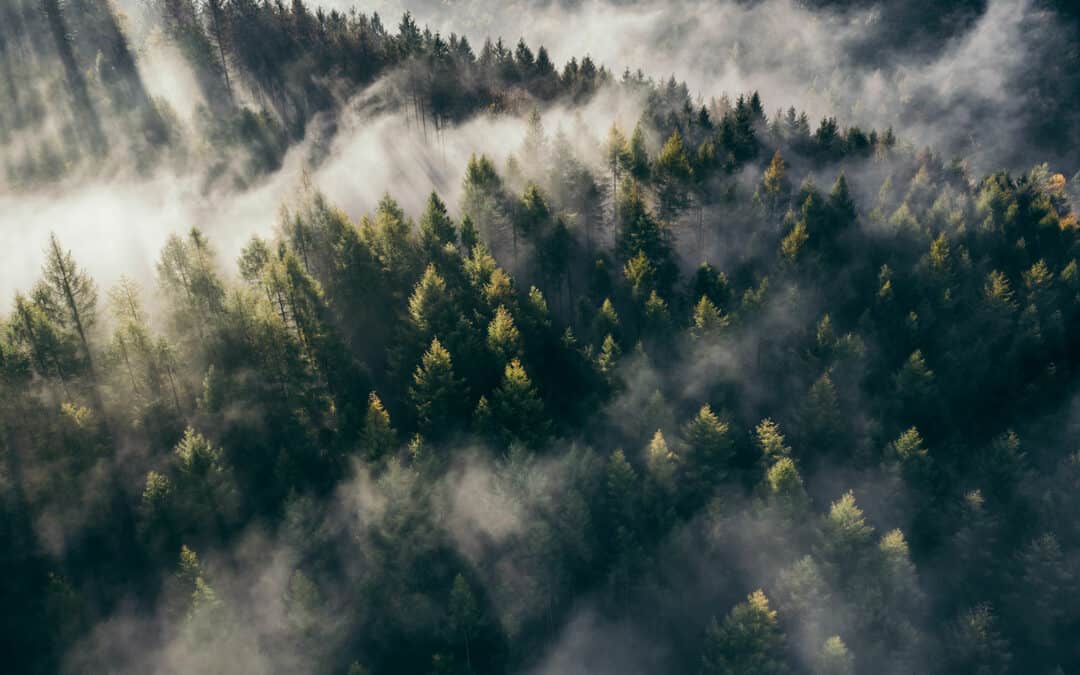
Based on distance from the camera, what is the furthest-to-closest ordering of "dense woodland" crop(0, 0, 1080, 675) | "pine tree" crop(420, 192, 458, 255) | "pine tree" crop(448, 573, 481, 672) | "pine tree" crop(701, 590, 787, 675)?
"pine tree" crop(420, 192, 458, 255) < "pine tree" crop(701, 590, 787, 675) < "pine tree" crop(448, 573, 481, 672) < "dense woodland" crop(0, 0, 1080, 675)

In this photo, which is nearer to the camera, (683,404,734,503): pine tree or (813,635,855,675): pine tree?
(813,635,855,675): pine tree

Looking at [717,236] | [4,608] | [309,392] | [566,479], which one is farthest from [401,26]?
[4,608]

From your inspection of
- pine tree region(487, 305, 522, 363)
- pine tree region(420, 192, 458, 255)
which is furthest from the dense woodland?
pine tree region(420, 192, 458, 255)

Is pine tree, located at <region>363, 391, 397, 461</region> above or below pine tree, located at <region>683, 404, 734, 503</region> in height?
above

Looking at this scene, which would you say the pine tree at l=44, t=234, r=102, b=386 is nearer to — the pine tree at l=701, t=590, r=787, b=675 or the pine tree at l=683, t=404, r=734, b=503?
the pine tree at l=683, t=404, r=734, b=503

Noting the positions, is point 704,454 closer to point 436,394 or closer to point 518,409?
point 518,409

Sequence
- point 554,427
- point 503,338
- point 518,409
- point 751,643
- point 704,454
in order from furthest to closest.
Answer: point 554,427 → point 503,338 → point 704,454 → point 518,409 → point 751,643

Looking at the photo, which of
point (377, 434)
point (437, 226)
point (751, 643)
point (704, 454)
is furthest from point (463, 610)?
point (437, 226)

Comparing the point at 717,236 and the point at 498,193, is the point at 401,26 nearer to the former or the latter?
the point at 498,193

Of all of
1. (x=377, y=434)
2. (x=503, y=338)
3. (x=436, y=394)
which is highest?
(x=503, y=338)
